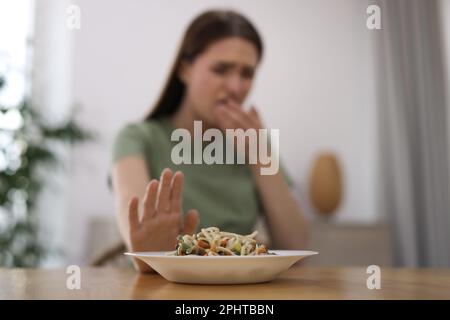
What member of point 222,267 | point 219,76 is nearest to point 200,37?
point 219,76

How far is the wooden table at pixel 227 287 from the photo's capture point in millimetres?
558

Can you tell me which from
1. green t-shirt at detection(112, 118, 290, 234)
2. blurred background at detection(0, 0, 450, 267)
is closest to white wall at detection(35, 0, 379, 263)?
blurred background at detection(0, 0, 450, 267)

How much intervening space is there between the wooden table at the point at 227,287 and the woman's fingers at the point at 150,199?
9 centimetres

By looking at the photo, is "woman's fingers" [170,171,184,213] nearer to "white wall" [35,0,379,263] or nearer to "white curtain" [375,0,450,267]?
"white wall" [35,0,379,263]

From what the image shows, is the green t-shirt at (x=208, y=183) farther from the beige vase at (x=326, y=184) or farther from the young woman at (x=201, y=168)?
the beige vase at (x=326, y=184)

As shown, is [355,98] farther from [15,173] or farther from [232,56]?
[232,56]

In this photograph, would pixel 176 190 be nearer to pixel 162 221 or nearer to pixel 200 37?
pixel 162 221

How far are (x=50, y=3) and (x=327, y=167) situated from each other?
1.59m

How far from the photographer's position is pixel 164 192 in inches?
31.2

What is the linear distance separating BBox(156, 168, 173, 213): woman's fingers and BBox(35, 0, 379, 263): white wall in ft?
6.07

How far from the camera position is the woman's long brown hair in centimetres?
104

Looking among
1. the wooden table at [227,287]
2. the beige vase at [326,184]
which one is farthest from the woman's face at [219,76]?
the beige vase at [326,184]

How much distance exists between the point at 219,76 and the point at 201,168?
225 mm
